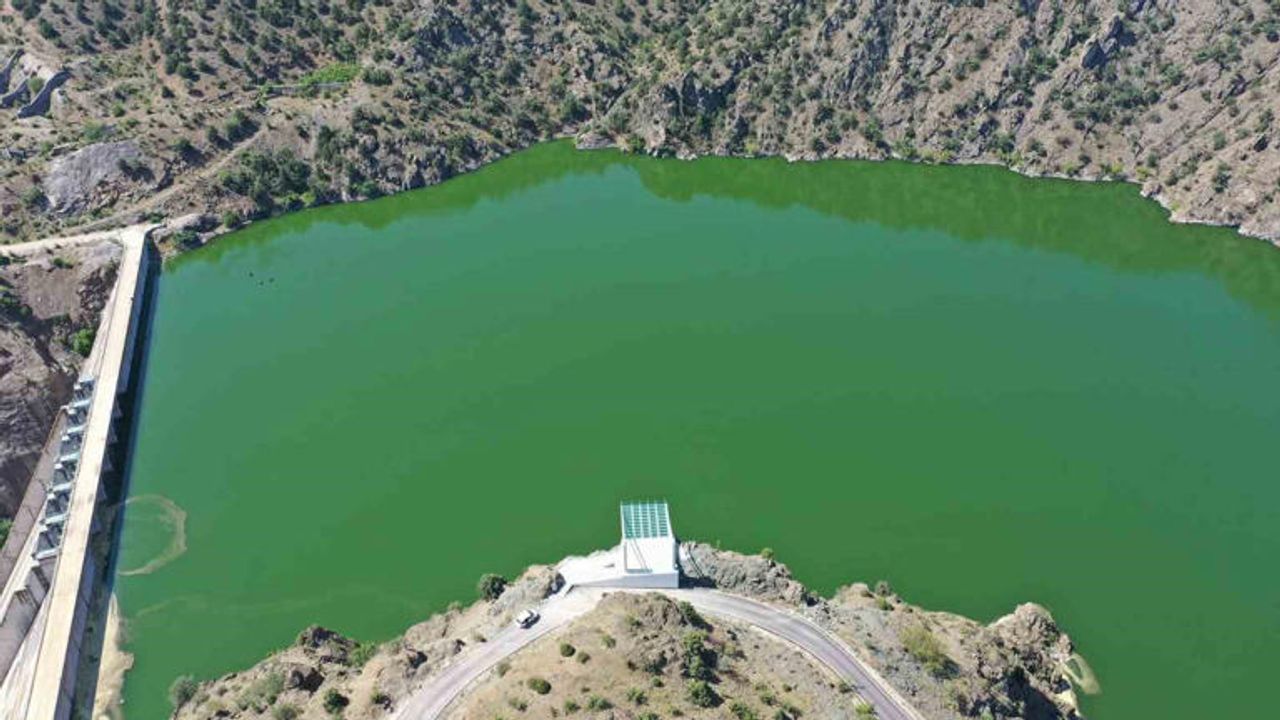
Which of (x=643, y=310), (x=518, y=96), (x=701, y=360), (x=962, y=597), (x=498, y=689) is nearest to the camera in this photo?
(x=498, y=689)

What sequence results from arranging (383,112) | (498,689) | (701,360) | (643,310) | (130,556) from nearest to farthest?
1. (498,689)
2. (130,556)
3. (701,360)
4. (643,310)
5. (383,112)

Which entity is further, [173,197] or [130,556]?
[173,197]

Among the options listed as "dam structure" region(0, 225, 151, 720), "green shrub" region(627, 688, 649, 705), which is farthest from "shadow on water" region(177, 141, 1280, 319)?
"green shrub" region(627, 688, 649, 705)

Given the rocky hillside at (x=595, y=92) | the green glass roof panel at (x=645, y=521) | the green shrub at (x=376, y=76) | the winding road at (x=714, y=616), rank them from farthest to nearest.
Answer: the green shrub at (x=376, y=76) < the rocky hillside at (x=595, y=92) < the green glass roof panel at (x=645, y=521) < the winding road at (x=714, y=616)

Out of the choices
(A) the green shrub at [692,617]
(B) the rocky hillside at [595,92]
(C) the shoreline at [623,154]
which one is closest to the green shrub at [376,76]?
(B) the rocky hillside at [595,92]

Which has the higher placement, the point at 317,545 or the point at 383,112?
the point at 383,112

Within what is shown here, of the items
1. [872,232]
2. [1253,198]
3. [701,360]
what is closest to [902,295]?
[872,232]

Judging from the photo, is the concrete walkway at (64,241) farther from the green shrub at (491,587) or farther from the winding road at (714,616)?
the winding road at (714,616)

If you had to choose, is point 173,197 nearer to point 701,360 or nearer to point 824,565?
point 701,360

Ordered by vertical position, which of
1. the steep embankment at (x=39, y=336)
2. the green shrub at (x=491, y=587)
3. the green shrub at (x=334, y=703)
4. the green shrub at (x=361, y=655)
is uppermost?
the steep embankment at (x=39, y=336)
